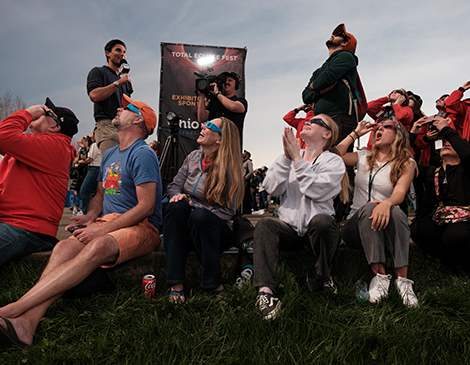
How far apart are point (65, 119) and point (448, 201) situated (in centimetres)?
355

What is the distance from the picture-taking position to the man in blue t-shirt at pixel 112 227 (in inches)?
70.2

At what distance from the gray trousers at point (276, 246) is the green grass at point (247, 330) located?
0.12 meters

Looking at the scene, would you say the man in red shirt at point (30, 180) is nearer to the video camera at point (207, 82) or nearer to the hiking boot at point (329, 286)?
the video camera at point (207, 82)

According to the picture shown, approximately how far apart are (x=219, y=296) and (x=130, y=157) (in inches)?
51.4

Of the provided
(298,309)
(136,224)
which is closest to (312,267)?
(298,309)

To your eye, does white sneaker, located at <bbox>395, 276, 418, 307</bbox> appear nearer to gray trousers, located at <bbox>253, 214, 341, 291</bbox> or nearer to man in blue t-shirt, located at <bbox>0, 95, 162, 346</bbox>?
gray trousers, located at <bbox>253, 214, 341, 291</bbox>

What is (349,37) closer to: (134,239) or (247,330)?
(134,239)

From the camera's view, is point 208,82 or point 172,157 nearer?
point 208,82

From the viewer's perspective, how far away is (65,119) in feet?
9.24

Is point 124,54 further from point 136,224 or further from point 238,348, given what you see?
point 238,348

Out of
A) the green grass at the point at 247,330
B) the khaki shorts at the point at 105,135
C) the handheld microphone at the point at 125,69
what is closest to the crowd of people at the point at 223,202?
the green grass at the point at 247,330

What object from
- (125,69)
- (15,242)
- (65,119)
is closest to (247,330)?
(15,242)

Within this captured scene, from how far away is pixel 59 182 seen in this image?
2.65m

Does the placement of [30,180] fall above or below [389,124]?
below
